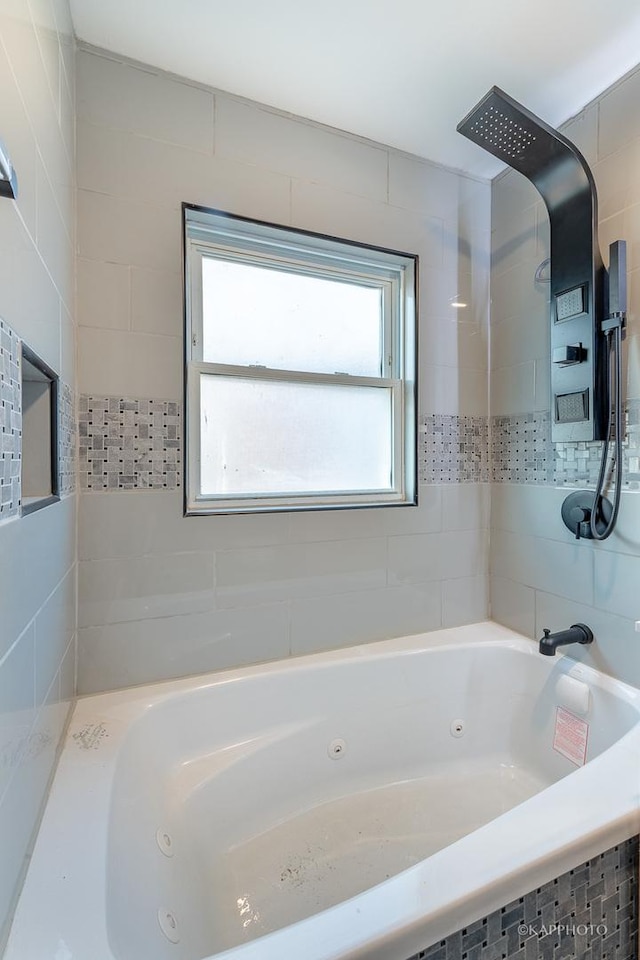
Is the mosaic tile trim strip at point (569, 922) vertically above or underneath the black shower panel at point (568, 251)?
underneath

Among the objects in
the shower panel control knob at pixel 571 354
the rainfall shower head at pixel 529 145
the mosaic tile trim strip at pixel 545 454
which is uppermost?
the rainfall shower head at pixel 529 145

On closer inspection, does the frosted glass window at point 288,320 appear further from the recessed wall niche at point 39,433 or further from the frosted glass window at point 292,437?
the recessed wall niche at point 39,433

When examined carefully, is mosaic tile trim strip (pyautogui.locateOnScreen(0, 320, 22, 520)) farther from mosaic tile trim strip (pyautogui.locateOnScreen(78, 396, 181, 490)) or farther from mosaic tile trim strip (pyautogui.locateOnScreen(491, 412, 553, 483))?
mosaic tile trim strip (pyautogui.locateOnScreen(491, 412, 553, 483))

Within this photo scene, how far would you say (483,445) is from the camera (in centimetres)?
194

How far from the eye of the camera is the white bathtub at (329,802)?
688 millimetres

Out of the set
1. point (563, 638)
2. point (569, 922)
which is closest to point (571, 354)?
point (563, 638)

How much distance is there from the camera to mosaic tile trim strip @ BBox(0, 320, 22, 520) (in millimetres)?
655

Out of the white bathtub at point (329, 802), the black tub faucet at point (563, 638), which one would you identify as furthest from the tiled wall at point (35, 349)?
the black tub faucet at point (563, 638)

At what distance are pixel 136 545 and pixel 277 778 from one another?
0.89 m

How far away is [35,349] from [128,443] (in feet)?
1.79

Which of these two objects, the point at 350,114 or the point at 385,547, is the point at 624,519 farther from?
the point at 350,114

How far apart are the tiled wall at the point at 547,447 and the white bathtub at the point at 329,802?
0.17m

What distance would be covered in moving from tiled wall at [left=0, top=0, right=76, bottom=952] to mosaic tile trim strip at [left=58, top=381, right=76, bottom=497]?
0.01m

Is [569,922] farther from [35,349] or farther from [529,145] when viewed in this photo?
[529,145]
